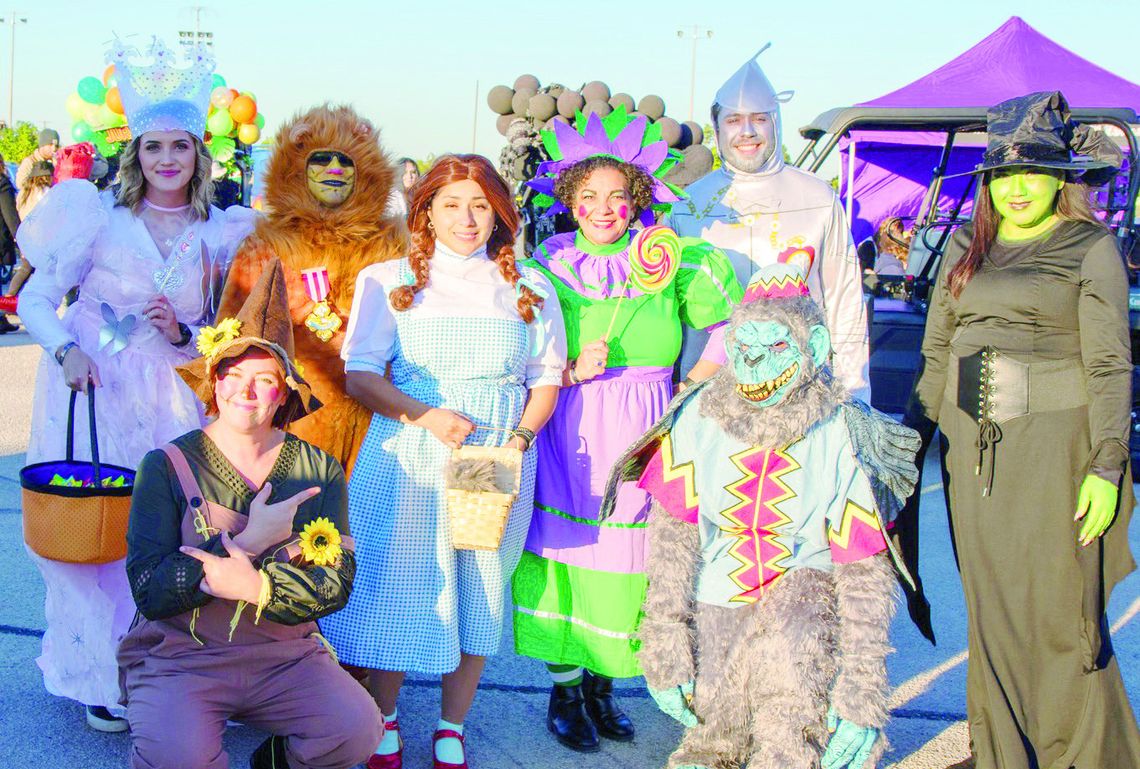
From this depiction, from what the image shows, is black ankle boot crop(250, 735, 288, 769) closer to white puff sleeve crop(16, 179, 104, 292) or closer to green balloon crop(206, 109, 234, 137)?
white puff sleeve crop(16, 179, 104, 292)

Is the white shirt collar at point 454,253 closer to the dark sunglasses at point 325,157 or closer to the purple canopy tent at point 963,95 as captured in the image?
the dark sunglasses at point 325,157

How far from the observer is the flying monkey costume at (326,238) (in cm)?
345

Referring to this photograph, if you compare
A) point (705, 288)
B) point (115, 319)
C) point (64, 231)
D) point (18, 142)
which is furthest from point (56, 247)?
point (18, 142)

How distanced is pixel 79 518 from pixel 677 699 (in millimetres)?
1739

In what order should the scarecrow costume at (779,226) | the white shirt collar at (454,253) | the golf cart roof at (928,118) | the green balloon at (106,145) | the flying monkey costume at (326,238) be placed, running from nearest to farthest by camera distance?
the white shirt collar at (454,253), the flying monkey costume at (326,238), the scarecrow costume at (779,226), the green balloon at (106,145), the golf cart roof at (928,118)

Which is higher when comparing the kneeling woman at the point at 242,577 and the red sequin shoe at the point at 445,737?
the kneeling woman at the point at 242,577

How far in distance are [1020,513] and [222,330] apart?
220 centimetres

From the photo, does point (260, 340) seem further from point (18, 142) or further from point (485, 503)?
point (18, 142)

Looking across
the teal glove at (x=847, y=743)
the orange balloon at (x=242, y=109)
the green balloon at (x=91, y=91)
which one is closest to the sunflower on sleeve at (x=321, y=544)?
the teal glove at (x=847, y=743)

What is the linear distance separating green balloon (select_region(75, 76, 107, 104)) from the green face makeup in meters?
4.37

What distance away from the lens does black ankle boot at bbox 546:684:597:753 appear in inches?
132

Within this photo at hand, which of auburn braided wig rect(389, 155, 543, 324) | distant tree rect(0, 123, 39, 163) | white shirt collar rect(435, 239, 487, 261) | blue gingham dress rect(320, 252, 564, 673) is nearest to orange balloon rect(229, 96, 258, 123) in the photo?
auburn braided wig rect(389, 155, 543, 324)

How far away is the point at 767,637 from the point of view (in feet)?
9.09

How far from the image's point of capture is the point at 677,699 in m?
2.81
